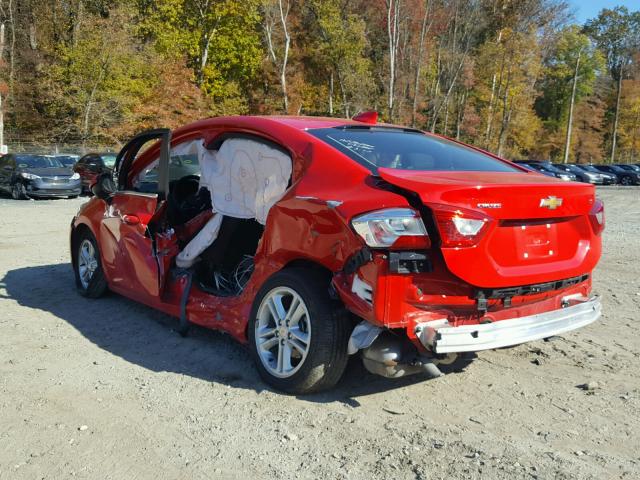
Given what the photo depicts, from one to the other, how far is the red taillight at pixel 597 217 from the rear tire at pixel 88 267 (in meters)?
4.31

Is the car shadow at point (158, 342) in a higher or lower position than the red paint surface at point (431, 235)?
lower

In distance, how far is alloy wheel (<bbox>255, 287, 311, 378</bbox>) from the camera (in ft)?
11.6

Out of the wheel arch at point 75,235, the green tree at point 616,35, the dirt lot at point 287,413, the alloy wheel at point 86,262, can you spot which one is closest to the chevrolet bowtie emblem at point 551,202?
the dirt lot at point 287,413

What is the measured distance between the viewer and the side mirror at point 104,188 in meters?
5.48

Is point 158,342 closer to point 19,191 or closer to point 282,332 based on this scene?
point 282,332

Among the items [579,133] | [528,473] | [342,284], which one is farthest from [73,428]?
[579,133]

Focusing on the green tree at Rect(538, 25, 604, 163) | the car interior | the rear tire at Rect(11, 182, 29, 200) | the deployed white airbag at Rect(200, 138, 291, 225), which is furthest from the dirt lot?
the green tree at Rect(538, 25, 604, 163)

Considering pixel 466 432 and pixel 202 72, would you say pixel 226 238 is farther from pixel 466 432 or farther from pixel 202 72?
pixel 202 72

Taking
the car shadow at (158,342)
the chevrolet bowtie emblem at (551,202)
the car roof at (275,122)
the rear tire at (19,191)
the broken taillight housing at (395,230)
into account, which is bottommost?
the rear tire at (19,191)

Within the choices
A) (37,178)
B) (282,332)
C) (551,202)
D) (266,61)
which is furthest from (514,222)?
(266,61)

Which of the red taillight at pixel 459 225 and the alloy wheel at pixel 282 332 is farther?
the alloy wheel at pixel 282 332

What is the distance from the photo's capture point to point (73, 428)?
3238 millimetres

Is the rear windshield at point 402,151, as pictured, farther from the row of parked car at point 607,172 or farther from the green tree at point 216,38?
the green tree at point 216,38

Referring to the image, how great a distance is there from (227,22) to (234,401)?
43080 mm
